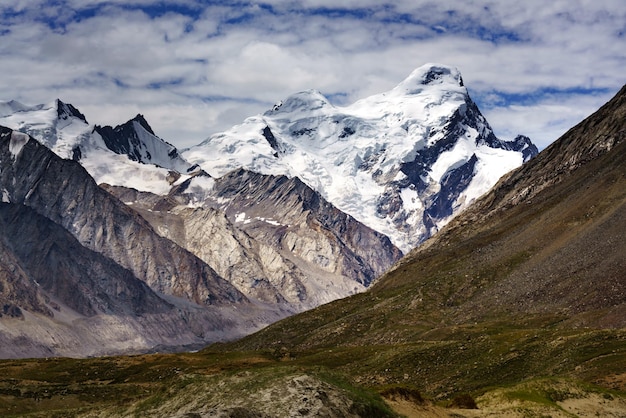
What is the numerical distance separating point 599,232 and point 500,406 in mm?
126902

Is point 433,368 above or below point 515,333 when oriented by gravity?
above

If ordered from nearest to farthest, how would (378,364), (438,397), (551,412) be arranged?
1. (551,412)
2. (438,397)
3. (378,364)

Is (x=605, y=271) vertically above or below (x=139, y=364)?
below

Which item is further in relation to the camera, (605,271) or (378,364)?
Result: (605,271)

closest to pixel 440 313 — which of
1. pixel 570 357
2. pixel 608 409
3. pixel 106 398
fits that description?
pixel 570 357

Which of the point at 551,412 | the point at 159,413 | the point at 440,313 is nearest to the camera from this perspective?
the point at 159,413

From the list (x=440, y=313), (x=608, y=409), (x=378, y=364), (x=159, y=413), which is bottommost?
(x=440, y=313)

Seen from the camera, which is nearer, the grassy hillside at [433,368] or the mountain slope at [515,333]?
the grassy hillside at [433,368]

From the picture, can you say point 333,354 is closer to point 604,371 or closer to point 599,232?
point 604,371

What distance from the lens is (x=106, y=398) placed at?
10700 centimetres

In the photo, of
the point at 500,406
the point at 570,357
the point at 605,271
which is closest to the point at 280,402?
the point at 500,406

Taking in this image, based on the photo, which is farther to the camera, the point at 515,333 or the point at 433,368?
the point at 515,333

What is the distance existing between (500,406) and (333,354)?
72.9m

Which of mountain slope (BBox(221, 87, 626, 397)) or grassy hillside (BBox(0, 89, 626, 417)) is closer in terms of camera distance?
grassy hillside (BBox(0, 89, 626, 417))
